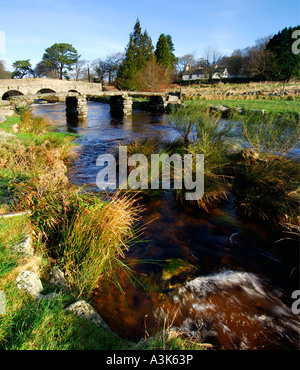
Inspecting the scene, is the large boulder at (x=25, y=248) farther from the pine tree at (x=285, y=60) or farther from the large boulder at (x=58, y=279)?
the pine tree at (x=285, y=60)

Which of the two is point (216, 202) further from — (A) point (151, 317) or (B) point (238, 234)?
(A) point (151, 317)

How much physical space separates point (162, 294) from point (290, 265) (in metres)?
2.46

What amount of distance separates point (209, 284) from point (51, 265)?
2316mm

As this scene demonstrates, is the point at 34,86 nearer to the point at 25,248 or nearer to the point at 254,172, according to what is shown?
the point at 254,172

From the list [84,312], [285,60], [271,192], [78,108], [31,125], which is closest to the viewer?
[84,312]

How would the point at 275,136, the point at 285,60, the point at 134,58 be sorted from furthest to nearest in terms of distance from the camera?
the point at 134,58 → the point at 285,60 → the point at 275,136

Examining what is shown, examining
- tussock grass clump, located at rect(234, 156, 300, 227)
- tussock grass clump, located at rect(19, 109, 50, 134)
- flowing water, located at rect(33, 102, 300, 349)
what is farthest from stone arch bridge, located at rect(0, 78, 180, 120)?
flowing water, located at rect(33, 102, 300, 349)

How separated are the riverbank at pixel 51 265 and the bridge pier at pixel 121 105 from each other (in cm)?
1834

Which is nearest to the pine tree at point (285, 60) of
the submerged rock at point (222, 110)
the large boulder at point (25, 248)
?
the submerged rock at point (222, 110)

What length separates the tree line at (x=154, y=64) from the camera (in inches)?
1382

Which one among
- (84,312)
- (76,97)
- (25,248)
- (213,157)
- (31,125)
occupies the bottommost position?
(84,312)

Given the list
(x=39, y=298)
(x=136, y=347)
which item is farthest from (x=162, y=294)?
(x=39, y=298)

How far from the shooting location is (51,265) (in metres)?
2.99

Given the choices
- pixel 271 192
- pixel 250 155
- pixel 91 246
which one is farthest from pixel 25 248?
pixel 250 155
